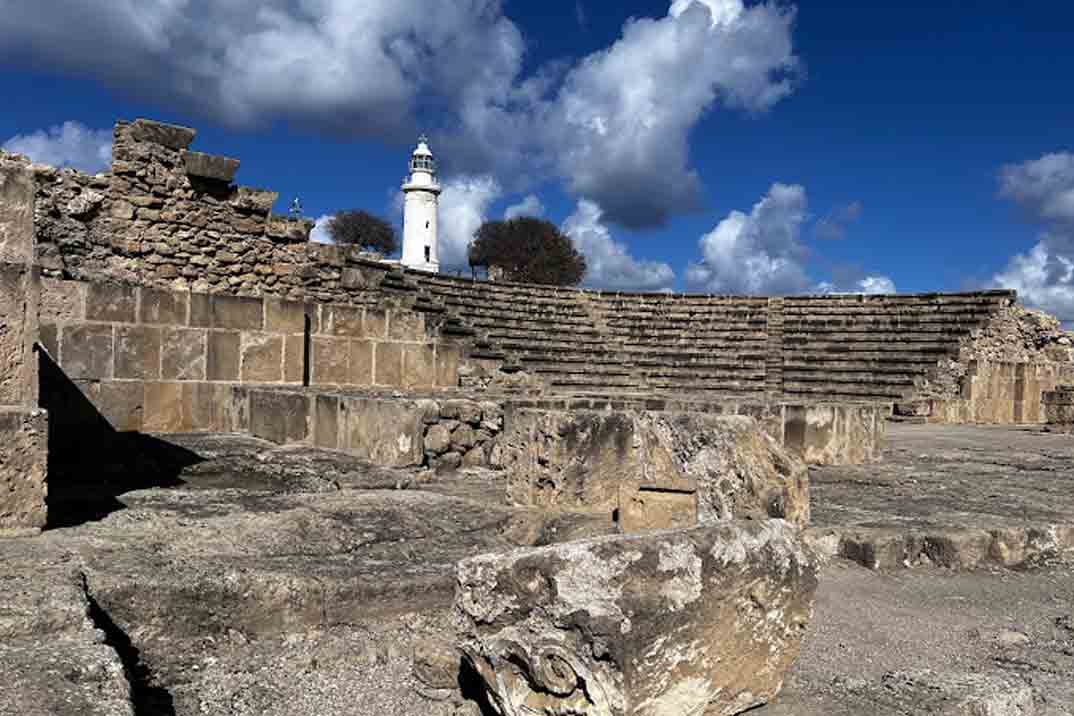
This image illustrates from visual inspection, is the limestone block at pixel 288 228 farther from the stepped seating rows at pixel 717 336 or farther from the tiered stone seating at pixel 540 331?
the tiered stone seating at pixel 540 331

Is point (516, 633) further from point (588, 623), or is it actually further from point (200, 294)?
point (200, 294)

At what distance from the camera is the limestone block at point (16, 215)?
3738mm

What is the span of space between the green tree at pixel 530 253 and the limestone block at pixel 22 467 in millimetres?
43735

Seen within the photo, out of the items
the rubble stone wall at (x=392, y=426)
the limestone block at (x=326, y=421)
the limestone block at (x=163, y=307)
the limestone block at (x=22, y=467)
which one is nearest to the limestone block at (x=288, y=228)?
the limestone block at (x=163, y=307)

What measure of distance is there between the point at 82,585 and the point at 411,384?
7.06m

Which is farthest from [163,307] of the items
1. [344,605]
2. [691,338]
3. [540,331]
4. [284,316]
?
[691,338]

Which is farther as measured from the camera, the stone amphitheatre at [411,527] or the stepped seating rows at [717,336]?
the stepped seating rows at [717,336]

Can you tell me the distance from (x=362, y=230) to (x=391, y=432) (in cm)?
5359

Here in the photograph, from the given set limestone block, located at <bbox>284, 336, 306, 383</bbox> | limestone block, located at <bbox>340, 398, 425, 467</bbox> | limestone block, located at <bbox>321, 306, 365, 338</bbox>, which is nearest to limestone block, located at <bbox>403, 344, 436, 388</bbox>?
limestone block, located at <bbox>321, 306, 365, 338</bbox>

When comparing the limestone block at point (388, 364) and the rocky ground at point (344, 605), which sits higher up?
the limestone block at point (388, 364)

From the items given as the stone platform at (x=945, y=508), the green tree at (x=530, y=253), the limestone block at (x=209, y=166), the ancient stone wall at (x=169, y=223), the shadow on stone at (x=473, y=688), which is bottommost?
the shadow on stone at (x=473, y=688)

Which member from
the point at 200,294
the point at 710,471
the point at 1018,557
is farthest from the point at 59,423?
the point at 1018,557

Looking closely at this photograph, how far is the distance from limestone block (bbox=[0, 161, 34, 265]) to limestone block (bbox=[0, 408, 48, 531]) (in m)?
0.78

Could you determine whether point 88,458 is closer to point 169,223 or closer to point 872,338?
point 169,223
